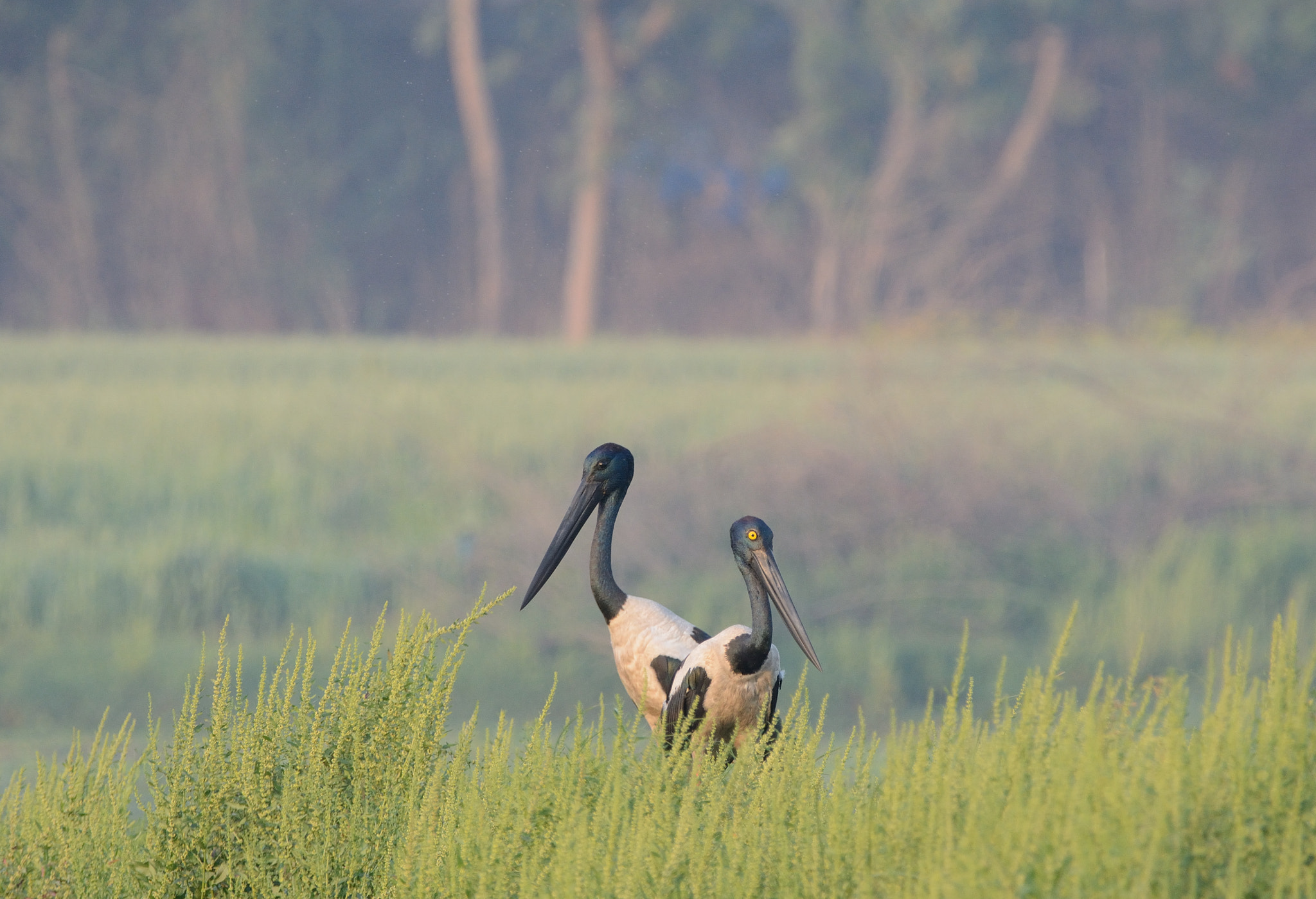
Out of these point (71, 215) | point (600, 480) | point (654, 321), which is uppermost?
point (71, 215)

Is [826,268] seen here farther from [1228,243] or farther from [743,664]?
[743,664]

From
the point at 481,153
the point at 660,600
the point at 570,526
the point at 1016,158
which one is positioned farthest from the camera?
the point at 481,153

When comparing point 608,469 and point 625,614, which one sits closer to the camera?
point 625,614

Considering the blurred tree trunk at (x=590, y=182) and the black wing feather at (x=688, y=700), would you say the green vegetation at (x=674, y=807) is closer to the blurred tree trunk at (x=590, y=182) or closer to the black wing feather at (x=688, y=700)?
the black wing feather at (x=688, y=700)

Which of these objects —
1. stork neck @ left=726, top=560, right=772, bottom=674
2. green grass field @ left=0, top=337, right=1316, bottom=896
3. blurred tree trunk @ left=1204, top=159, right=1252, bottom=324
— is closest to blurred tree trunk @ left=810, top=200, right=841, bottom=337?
blurred tree trunk @ left=1204, top=159, right=1252, bottom=324

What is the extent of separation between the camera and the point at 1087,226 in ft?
86.3

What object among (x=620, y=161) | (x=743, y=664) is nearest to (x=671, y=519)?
(x=743, y=664)

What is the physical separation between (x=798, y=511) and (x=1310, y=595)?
3.04 meters

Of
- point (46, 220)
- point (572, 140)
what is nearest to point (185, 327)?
point (46, 220)

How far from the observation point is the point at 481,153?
80.7ft

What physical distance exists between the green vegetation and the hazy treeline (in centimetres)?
1923

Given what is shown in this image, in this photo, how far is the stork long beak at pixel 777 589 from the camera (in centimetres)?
401

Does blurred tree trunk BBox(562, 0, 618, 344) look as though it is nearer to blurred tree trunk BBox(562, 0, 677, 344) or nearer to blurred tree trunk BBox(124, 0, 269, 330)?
blurred tree trunk BBox(562, 0, 677, 344)

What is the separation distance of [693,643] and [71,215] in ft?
76.7
